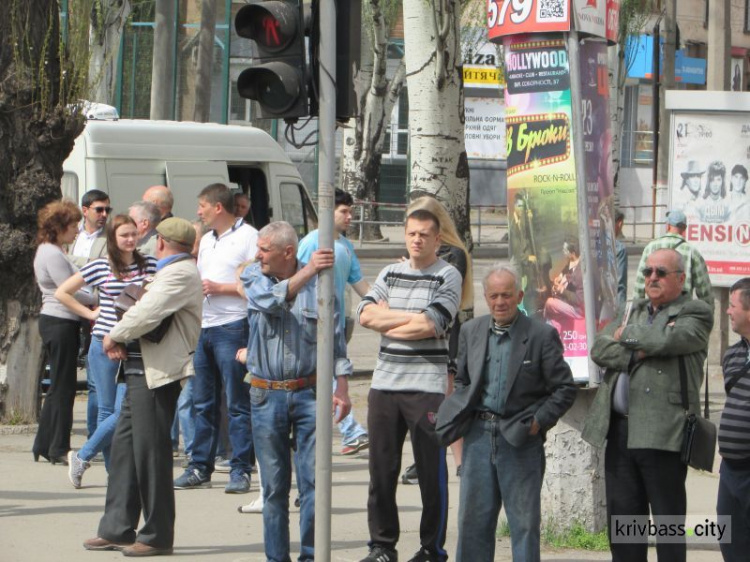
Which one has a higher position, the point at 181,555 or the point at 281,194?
the point at 281,194

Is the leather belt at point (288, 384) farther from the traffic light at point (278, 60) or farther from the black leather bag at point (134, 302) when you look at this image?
the traffic light at point (278, 60)

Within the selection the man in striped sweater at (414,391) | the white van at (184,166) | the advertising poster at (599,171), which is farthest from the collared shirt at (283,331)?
the white van at (184,166)

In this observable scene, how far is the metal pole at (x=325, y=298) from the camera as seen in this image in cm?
636

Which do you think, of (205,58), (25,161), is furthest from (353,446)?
(205,58)

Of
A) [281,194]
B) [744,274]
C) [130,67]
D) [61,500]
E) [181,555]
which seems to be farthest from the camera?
[130,67]

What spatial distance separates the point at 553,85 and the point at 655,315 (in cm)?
174

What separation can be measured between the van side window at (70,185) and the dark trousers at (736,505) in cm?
960

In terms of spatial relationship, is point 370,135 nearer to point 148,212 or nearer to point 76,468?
point 148,212

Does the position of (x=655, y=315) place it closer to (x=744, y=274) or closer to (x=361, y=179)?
(x=744, y=274)

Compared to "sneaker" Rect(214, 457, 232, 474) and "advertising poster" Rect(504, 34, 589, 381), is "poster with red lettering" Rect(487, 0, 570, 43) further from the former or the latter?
"sneaker" Rect(214, 457, 232, 474)

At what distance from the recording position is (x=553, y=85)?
7660 millimetres

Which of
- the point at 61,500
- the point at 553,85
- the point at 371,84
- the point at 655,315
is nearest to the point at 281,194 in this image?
the point at 61,500

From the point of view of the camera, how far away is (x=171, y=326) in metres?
7.50

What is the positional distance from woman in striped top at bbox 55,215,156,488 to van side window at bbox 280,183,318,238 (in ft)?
22.9
